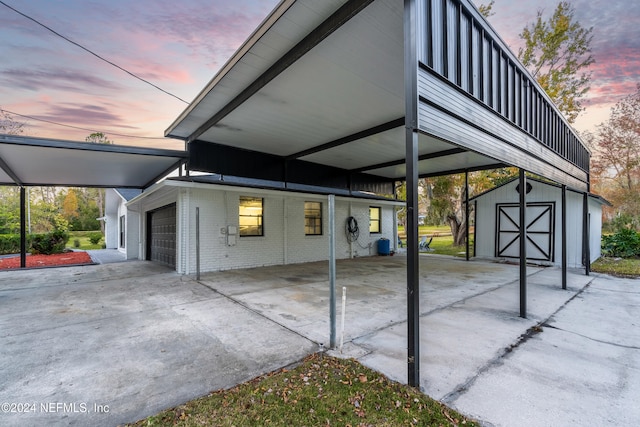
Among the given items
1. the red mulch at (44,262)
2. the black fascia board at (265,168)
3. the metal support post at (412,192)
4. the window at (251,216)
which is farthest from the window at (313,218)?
the metal support post at (412,192)

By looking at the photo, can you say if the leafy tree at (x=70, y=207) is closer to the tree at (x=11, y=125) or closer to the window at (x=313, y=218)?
the tree at (x=11, y=125)

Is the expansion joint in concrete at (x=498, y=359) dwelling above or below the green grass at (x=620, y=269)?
above

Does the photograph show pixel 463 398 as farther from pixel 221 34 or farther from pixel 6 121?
pixel 6 121

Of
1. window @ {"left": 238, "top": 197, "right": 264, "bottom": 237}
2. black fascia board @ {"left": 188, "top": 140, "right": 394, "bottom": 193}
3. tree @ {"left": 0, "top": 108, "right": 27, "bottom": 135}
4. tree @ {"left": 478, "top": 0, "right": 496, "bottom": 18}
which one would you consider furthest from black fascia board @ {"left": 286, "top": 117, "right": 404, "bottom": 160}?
tree @ {"left": 0, "top": 108, "right": 27, "bottom": 135}

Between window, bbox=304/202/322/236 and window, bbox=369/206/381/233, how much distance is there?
317 centimetres

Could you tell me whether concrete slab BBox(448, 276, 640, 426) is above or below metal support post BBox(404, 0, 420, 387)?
below

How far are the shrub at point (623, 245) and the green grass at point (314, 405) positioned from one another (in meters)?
14.5

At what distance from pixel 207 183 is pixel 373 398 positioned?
6.98m

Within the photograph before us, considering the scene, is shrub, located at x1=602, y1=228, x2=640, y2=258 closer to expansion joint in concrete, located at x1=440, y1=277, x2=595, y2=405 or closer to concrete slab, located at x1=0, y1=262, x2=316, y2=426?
expansion joint in concrete, located at x1=440, y1=277, x2=595, y2=405

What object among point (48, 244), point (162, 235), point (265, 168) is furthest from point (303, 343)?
point (48, 244)

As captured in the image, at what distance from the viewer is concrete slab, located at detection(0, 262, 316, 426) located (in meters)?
2.20

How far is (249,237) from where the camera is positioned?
9164mm

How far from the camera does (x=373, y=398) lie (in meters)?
2.24

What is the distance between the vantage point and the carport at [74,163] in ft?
20.9
